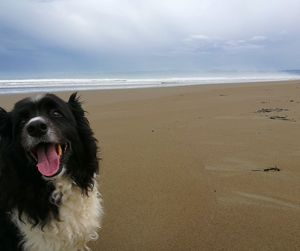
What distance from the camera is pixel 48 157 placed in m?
2.82

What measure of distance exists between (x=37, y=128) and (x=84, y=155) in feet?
1.68

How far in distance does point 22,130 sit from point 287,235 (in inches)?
89.1

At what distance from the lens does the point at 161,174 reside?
488 cm

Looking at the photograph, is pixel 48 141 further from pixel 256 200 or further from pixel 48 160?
→ pixel 256 200

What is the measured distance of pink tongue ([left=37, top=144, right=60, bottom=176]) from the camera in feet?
9.04

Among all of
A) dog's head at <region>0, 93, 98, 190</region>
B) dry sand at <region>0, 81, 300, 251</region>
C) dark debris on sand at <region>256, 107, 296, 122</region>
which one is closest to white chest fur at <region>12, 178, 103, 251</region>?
dog's head at <region>0, 93, 98, 190</region>

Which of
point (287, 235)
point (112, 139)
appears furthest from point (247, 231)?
point (112, 139)

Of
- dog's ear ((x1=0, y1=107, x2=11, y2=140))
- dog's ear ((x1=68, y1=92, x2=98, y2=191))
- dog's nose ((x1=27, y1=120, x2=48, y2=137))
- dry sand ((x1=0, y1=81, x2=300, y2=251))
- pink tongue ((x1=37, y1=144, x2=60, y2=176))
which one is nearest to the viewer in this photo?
dog's nose ((x1=27, y1=120, x2=48, y2=137))

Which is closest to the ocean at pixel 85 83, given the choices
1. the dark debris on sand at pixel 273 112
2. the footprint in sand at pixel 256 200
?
the dark debris on sand at pixel 273 112

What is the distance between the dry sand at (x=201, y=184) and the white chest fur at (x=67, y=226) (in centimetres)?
36

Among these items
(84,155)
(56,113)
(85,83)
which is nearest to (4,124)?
(56,113)

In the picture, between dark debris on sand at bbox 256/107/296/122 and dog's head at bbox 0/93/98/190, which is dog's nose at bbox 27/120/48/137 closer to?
dog's head at bbox 0/93/98/190

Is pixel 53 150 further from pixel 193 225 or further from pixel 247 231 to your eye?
pixel 247 231

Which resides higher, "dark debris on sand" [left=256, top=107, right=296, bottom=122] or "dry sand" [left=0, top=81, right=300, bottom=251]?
"dark debris on sand" [left=256, top=107, right=296, bottom=122]
